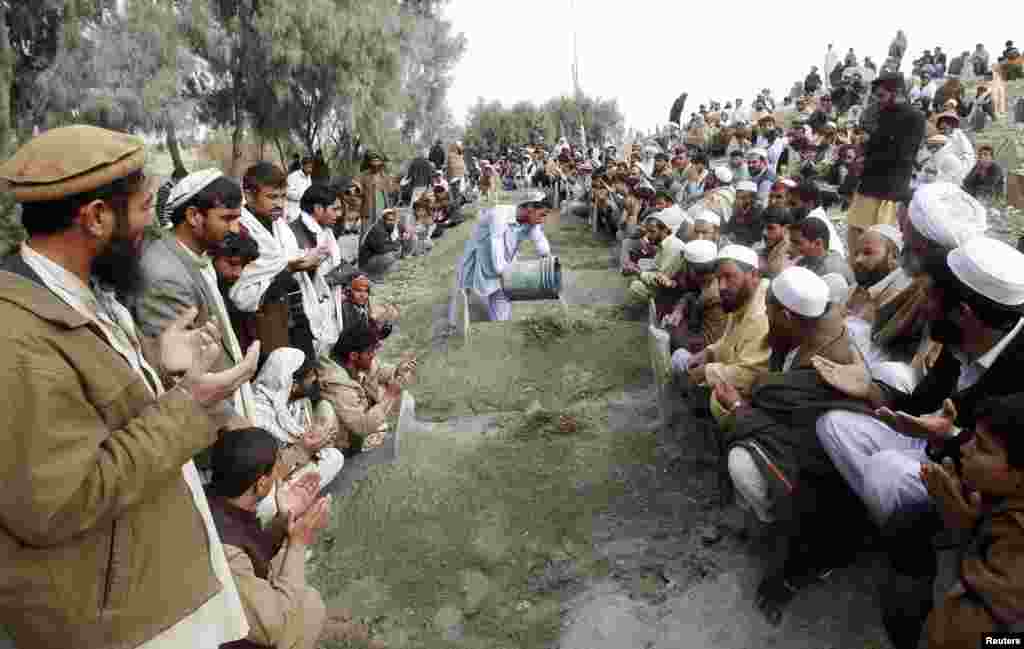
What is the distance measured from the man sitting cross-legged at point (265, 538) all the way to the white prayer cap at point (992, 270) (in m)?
2.09

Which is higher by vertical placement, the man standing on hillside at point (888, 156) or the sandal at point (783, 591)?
the man standing on hillside at point (888, 156)

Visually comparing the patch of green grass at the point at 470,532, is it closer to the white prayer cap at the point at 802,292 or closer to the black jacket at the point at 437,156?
the white prayer cap at the point at 802,292

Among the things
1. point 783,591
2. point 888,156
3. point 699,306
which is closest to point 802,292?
point 783,591

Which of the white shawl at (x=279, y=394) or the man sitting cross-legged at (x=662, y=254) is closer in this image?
the white shawl at (x=279, y=394)

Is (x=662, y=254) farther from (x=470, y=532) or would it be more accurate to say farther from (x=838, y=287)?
(x=470, y=532)

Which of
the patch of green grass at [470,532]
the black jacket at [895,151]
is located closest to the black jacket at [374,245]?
→ the patch of green grass at [470,532]

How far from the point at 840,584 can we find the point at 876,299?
1.59m

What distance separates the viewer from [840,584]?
248cm

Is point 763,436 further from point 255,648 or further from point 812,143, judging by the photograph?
point 812,143

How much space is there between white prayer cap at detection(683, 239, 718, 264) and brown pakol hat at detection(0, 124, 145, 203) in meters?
3.37

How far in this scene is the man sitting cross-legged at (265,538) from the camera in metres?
1.86

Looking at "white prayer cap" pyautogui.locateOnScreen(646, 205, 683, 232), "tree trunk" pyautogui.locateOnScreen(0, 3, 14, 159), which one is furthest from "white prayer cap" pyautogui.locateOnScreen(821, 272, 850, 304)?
"tree trunk" pyautogui.locateOnScreen(0, 3, 14, 159)

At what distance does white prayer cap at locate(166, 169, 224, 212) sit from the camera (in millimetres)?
2637

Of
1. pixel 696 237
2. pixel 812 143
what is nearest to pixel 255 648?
pixel 696 237
